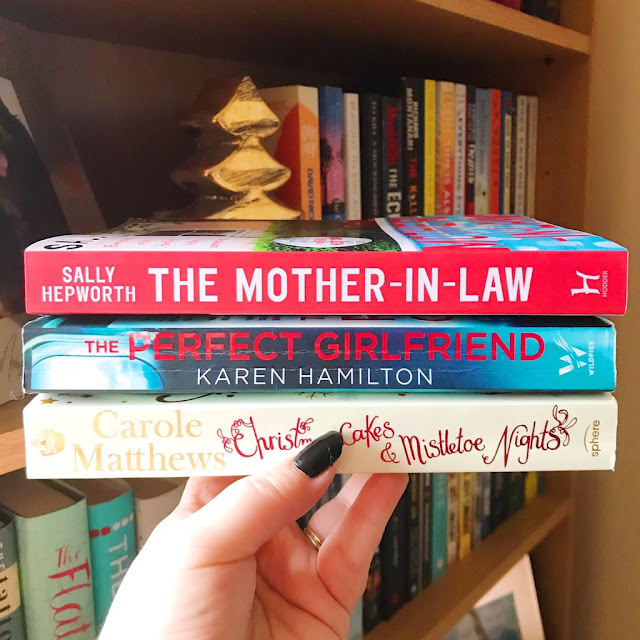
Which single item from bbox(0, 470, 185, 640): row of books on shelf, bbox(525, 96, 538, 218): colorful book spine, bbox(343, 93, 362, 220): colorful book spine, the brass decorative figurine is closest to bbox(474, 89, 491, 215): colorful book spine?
bbox(525, 96, 538, 218): colorful book spine

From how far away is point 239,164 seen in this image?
553 mm

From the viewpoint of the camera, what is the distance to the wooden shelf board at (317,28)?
533mm

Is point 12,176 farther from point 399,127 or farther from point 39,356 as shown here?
point 399,127

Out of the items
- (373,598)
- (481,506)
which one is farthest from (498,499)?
(373,598)

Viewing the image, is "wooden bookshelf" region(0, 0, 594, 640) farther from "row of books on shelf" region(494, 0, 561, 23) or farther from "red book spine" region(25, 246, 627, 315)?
"red book spine" region(25, 246, 627, 315)

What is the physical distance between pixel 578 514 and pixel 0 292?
876 mm

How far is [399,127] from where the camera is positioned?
69cm

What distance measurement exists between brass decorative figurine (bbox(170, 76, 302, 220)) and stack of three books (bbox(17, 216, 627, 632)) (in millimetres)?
165

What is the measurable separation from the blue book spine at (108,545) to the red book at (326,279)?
21cm

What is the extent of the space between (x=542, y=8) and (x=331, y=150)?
1.42 feet

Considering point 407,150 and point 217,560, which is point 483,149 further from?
point 217,560

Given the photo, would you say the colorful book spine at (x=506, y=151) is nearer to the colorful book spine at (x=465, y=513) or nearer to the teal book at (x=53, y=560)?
the colorful book spine at (x=465, y=513)

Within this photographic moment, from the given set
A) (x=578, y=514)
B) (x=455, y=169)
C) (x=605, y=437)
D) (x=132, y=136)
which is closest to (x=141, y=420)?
(x=605, y=437)

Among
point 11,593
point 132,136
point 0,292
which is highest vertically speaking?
point 132,136
